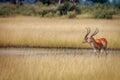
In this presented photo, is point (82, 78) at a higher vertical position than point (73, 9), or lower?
lower

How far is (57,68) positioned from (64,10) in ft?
1.65

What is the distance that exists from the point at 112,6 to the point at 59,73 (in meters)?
0.73

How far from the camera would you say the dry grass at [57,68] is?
5121mm

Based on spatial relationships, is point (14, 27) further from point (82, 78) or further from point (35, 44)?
point (82, 78)

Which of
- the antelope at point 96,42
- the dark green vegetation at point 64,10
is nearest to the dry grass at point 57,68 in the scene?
the antelope at point 96,42

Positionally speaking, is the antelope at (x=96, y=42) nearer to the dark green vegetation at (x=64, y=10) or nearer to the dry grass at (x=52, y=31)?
the dry grass at (x=52, y=31)

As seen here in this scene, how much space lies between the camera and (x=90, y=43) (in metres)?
5.20

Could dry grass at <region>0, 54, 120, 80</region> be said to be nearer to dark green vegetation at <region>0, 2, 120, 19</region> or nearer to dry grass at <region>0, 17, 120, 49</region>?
dry grass at <region>0, 17, 120, 49</region>

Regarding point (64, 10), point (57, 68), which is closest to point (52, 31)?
point (64, 10)

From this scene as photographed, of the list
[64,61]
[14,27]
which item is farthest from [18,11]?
[64,61]

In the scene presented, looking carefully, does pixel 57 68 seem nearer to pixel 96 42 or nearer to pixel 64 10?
pixel 96 42

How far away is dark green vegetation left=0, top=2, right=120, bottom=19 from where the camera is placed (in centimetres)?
526

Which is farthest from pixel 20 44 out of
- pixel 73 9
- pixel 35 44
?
pixel 73 9

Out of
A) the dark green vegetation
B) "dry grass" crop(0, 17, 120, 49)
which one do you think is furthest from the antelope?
the dark green vegetation
